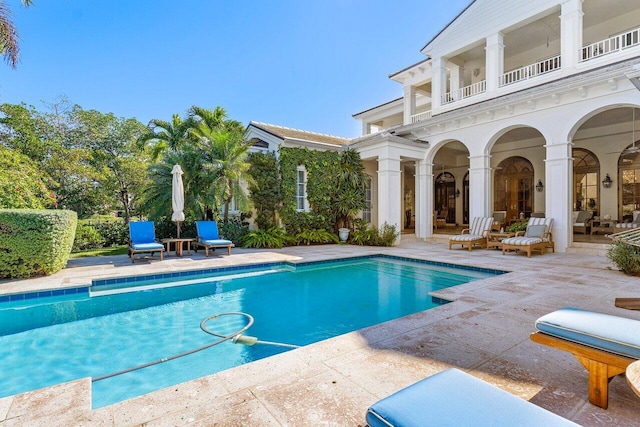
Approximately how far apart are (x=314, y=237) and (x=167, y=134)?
912cm

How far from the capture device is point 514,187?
53.4ft

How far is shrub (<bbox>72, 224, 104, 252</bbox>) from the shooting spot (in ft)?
37.0

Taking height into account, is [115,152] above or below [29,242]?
above

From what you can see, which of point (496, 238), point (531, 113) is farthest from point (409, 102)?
point (496, 238)

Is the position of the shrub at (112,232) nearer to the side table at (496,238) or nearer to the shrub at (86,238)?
the shrub at (86,238)

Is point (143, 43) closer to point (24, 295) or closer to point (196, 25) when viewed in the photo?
point (196, 25)

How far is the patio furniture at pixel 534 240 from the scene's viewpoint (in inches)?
374

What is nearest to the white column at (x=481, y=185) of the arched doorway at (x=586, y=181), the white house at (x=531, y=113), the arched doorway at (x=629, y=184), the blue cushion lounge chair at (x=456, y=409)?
the white house at (x=531, y=113)

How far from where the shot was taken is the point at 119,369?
3594 millimetres

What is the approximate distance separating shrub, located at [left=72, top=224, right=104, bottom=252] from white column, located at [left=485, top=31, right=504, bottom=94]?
1636cm

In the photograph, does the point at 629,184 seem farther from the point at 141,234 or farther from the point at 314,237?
the point at 141,234

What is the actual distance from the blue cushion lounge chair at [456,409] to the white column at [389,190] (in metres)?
11.6

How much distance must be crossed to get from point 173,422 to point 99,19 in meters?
15.1

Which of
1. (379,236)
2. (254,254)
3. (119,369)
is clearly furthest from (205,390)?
(379,236)
